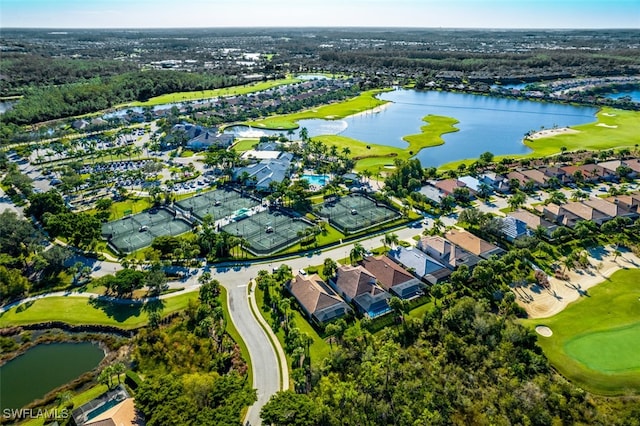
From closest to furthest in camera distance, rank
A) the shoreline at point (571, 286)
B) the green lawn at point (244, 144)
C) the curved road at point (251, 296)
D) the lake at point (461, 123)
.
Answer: the curved road at point (251, 296) → the shoreline at point (571, 286) → the green lawn at point (244, 144) → the lake at point (461, 123)

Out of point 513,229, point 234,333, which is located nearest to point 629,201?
point 513,229

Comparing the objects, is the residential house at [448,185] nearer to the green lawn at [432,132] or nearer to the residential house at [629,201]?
the residential house at [629,201]

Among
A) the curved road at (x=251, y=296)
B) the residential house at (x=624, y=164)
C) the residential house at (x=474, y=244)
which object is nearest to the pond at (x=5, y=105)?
the curved road at (x=251, y=296)

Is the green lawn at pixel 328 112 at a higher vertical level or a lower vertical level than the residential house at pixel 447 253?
higher

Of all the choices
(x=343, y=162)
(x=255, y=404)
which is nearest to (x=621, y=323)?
(x=255, y=404)

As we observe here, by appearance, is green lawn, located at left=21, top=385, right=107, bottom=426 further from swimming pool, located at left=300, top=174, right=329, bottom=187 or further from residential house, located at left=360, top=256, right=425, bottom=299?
swimming pool, located at left=300, top=174, right=329, bottom=187

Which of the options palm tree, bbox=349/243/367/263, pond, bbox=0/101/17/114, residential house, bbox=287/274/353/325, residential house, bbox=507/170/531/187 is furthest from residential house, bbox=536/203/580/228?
pond, bbox=0/101/17/114

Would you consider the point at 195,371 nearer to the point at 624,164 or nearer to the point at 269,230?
the point at 269,230
